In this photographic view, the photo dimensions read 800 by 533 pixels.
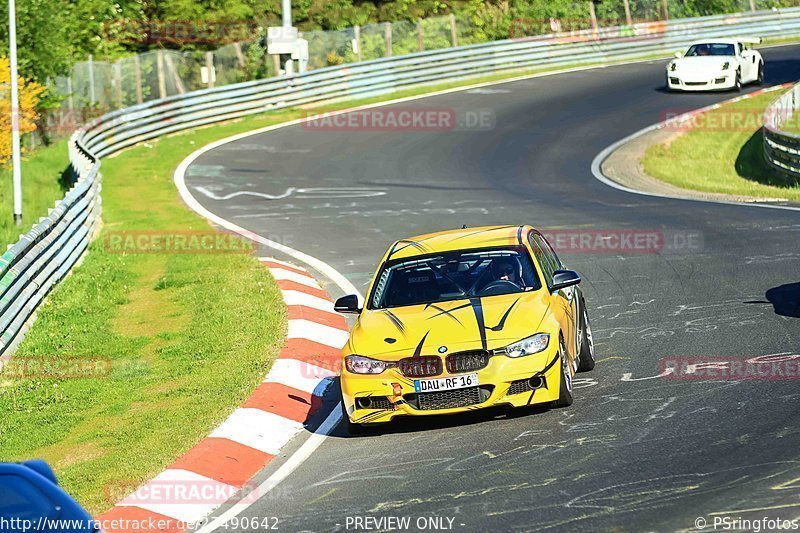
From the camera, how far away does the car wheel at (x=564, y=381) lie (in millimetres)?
10461

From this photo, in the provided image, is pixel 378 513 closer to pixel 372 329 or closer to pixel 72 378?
pixel 372 329

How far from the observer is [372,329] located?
35.7 ft

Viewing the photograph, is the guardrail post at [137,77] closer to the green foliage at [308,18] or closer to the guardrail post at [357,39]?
the green foliage at [308,18]

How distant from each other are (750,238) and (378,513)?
37.1 ft

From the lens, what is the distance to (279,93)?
37.7 m

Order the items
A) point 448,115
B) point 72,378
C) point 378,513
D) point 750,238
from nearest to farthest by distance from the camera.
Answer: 1. point 378,513
2. point 72,378
3. point 750,238
4. point 448,115

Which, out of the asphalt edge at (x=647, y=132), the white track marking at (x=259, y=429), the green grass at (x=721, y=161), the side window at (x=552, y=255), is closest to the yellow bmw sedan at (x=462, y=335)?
the side window at (x=552, y=255)

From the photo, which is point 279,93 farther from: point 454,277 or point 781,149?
point 454,277

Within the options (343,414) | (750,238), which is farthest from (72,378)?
(750,238)

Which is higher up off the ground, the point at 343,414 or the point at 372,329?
the point at 372,329

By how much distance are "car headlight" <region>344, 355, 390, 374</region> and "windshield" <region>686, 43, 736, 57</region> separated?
101 feet

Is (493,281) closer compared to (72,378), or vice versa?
(493,281)

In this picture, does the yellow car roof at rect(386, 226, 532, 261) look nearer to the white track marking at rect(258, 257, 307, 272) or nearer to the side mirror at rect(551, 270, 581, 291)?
the side mirror at rect(551, 270, 581, 291)

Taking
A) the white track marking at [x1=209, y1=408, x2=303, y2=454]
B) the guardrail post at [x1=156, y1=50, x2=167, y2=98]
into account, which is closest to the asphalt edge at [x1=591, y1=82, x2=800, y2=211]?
the white track marking at [x1=209, y1=408, x2=303, y2=454]
